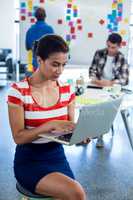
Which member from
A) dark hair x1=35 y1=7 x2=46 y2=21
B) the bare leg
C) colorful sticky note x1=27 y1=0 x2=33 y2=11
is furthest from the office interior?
colorful sticky note x1=27 y1=0 x2=33 y2=11

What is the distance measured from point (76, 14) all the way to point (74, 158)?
265cm

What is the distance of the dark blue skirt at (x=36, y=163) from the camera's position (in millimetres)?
1496

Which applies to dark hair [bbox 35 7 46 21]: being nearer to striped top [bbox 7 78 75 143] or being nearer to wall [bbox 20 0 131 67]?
wall [bbox 20 0 131 67]

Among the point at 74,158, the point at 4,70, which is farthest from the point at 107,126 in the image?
the point at 4,70

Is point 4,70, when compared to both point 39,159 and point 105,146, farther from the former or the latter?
point 39,159

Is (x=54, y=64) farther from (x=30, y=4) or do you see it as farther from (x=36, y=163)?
(x=30, y=4)

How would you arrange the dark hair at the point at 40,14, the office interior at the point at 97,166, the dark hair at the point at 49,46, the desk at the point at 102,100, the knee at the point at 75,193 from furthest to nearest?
the dark hair at the point at 40,14 < the office interior at the point at 97,166 < the desk at the point at 102,100 < the dark hair at the point at 49,46 < the knee at the point at 75,193

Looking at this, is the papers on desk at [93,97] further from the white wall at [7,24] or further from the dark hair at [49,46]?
the white wall at [7,24]

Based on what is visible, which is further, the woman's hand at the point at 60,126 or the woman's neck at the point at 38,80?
the woman's neck at the point at 38,80

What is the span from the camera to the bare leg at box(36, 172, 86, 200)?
140 cm

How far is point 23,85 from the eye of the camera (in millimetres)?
1600

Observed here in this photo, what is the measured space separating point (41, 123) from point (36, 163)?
18 cm

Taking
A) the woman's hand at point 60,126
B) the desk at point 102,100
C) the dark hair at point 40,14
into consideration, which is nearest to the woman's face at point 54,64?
the woman's hand at point 60,126

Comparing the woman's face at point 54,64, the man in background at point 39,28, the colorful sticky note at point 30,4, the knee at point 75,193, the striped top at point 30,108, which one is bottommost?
the knee at point 75,193
